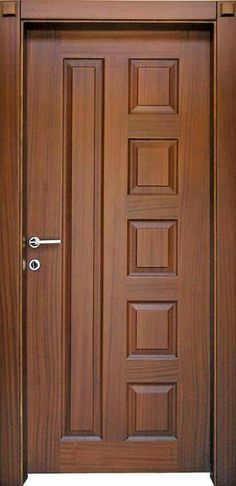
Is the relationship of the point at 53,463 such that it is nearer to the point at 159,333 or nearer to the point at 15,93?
the point at 159,333

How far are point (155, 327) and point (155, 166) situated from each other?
68cm

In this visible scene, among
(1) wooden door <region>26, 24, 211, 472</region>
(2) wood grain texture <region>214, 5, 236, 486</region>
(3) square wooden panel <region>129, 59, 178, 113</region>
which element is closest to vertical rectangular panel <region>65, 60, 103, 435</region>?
(1) wooden door <region>26, 24, 211, 472</region>

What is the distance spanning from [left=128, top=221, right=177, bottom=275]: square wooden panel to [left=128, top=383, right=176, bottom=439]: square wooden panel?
0.50 m

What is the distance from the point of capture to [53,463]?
2.71 m

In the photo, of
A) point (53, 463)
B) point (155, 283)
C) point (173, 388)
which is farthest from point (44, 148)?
point (53, 463)

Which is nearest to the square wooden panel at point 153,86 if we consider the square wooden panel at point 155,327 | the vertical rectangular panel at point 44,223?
the vertical rectangular panel at point 44,223

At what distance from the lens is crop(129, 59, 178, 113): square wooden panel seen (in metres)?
2.72

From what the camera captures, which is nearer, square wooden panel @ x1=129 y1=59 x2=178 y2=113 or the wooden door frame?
the wooden door frame

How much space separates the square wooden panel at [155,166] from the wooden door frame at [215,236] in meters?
0.19

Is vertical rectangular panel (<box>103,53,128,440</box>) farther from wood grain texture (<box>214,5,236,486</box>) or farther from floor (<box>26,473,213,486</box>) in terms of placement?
wood grain texture (<box>214,5,236,486</box>)

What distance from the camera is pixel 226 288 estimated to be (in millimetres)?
2625

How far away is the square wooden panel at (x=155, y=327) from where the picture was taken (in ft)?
8.94

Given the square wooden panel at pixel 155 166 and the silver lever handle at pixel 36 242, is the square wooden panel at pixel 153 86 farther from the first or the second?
the silver lever handle at pixel 36 242

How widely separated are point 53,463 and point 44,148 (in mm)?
1326
